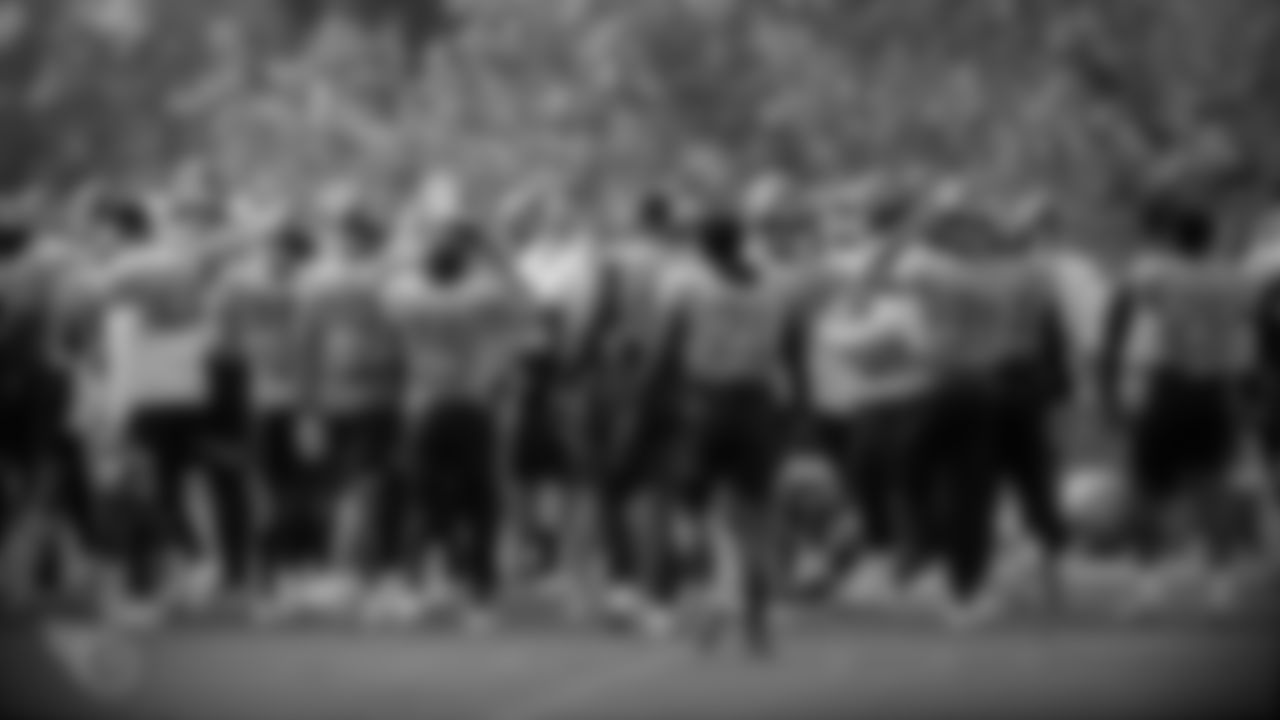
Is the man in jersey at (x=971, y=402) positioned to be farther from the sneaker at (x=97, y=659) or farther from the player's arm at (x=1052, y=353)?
the sneaker at (x=97, y=659)

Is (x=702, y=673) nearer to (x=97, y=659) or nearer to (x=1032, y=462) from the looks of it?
(x=1032, y=462)

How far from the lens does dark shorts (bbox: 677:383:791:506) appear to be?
42.3 ft

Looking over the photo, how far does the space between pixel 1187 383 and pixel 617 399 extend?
118 inches

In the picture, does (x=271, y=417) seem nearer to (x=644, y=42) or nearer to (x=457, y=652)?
(x=457, y=652)

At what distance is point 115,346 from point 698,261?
129 inches

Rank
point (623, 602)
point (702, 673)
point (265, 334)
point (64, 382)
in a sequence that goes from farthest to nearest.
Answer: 1. point (64, 382)
2. point (265, 334)
3. point (623, 602)
4. point (702, 673)

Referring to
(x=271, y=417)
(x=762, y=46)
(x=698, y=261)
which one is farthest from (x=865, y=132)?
(x=271, y=417)

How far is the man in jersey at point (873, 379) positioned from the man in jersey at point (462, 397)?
5.09ft

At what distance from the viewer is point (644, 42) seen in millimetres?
14453

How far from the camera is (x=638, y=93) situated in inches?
570

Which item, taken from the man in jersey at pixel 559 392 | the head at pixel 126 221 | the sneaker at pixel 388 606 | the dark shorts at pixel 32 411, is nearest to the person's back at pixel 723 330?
the man in jersey at pixel 559 392

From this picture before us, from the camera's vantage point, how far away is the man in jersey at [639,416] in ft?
42.9

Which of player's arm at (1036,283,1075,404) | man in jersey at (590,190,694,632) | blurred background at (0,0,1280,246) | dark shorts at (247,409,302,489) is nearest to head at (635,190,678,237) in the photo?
man in jersey at (590,190,694,632)

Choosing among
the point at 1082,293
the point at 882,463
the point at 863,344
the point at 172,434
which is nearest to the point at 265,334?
the point at 172,434
